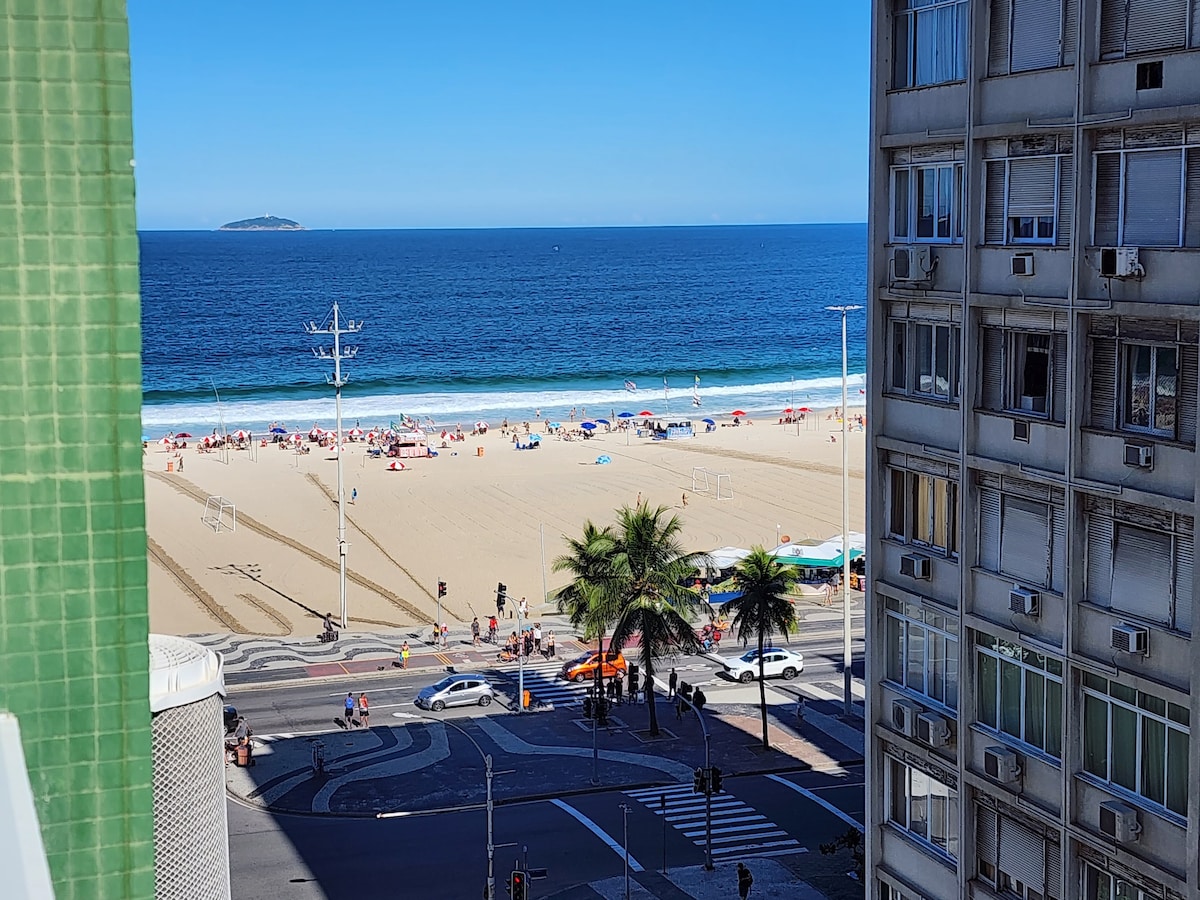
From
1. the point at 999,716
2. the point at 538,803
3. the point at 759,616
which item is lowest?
the point at 538,803

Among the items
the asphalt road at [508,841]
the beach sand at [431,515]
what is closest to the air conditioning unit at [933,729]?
the asphalt road at [508,841]

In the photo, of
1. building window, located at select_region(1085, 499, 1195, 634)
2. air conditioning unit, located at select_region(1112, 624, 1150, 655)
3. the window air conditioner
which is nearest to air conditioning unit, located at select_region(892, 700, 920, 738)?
building window, located at select_region(1085, 499, 1195, 634)

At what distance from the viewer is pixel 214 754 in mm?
16156

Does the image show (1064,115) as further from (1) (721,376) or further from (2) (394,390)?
(1) (721,376)

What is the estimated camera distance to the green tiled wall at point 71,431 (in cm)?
908

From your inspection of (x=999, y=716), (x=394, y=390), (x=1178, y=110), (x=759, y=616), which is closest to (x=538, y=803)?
(x=759, y=616)

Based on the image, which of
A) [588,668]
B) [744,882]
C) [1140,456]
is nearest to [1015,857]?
[1140,456]

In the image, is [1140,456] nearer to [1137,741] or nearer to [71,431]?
[1137,741]

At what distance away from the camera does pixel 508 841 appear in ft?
114

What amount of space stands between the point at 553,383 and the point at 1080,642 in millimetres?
120474

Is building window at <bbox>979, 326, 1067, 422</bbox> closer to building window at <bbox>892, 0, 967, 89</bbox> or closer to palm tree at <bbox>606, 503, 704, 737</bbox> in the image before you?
building window at <bbox>892, 0, 967, 89</bbox>

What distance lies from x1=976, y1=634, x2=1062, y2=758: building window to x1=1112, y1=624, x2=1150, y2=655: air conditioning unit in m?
1.15

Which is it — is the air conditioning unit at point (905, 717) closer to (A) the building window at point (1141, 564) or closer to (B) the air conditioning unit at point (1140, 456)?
(A) the building window at point (1141, 564)

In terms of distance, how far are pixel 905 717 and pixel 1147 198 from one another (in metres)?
7.26
